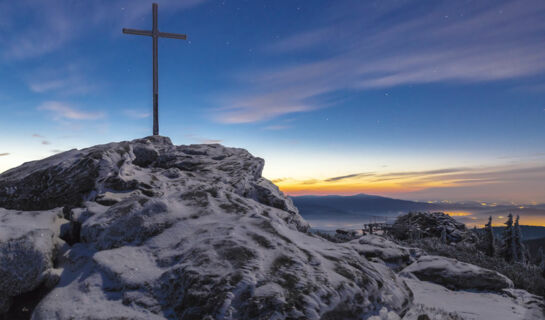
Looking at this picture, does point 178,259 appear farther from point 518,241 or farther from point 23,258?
point 518,241

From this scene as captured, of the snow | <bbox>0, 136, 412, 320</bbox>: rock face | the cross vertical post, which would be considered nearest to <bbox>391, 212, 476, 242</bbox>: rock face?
the snow

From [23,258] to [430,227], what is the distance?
4467 cm

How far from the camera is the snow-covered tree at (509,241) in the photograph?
37906mm

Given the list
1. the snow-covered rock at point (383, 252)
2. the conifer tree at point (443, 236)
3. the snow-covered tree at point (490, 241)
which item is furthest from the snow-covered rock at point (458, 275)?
the snow-covered tree at point (490, 241)

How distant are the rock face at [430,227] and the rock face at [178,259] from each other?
3415 cm

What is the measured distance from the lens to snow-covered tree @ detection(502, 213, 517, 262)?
124 feet

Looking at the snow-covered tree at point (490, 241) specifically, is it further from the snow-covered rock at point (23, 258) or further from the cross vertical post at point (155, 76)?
the snow-covered rock at point (23, 258)

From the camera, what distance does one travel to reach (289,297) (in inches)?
203

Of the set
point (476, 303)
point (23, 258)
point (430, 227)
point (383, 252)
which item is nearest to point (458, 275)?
point (476, 303)

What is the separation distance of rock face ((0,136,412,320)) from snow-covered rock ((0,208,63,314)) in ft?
0.23

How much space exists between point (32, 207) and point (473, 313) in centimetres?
1280

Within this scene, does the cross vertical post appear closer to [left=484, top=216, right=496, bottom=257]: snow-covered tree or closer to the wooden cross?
the wooden cross

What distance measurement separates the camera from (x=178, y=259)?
6.26 metres

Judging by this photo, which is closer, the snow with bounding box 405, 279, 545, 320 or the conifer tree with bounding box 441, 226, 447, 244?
the snow with bounding box 405, 279, 545, 320
